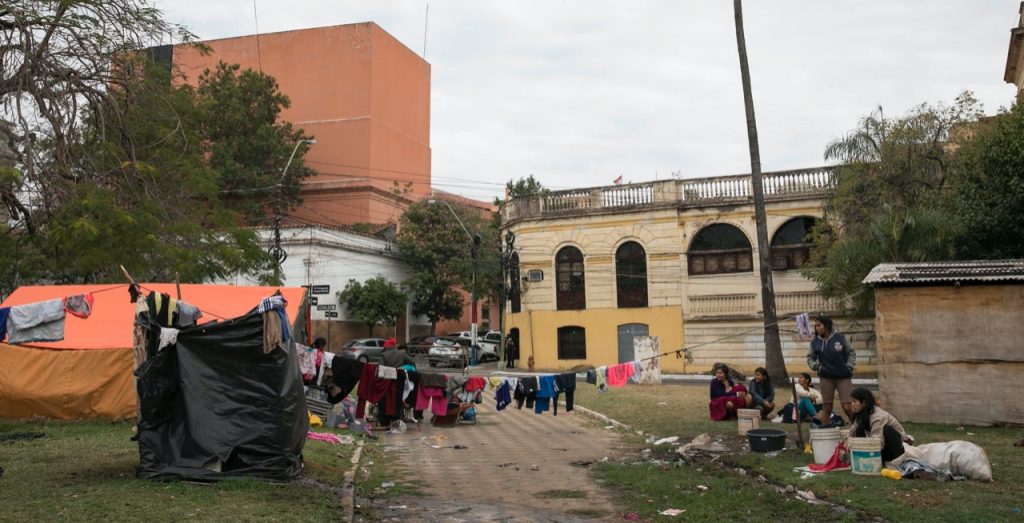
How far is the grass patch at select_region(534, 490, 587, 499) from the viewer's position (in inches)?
353

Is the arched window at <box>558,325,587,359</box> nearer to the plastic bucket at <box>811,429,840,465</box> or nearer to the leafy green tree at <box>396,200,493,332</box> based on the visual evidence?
the leafy green tree at <box>396,200,493,332</box>

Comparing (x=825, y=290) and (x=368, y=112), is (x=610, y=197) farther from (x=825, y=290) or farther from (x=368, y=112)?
(x=368, y=112)

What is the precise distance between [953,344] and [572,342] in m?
23.3

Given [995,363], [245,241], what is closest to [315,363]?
[245,241]

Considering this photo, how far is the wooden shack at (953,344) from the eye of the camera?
43.7 feet

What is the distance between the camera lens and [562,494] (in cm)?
910

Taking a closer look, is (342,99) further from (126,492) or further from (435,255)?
(126,492)

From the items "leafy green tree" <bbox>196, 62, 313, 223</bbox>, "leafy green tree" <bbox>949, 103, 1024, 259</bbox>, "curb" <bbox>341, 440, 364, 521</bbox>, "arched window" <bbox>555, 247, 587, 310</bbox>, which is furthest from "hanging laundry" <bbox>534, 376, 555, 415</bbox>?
"leafy green tree" <bbox>196, 62, 313, 223</bbox>

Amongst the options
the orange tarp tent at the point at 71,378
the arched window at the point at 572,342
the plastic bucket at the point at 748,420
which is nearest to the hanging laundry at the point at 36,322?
the orange tarp tent at the point at 71,378

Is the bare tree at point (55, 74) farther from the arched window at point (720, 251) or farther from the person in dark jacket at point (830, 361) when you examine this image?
the arched window at point (720, 251)

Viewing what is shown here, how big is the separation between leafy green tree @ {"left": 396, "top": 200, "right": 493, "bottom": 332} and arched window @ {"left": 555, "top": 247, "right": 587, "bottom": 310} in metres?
7.20

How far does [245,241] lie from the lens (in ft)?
65.5

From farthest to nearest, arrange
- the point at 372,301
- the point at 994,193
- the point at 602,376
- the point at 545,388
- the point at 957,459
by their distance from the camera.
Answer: the point at 372,301
the point at 994,193
the point at 602,376
the point at 545,388
the point at 957,459

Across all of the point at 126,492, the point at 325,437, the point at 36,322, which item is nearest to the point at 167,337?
the point at 126,492
